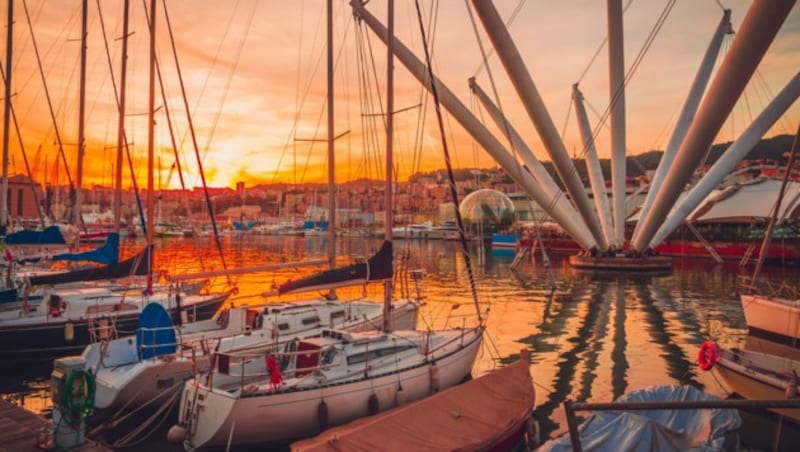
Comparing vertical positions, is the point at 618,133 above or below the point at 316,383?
above

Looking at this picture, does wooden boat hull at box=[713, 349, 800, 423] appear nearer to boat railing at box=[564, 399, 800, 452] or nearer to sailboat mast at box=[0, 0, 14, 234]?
boat railing at box=[564, 399, 800, 452]

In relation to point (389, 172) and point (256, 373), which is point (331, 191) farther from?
point (256, 373)

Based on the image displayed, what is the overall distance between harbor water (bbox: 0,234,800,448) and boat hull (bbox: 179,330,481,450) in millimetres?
3554

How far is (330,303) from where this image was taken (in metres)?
16.2

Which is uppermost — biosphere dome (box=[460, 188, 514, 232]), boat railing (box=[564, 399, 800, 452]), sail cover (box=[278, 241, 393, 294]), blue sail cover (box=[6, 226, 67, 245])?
biosphere dome (box=[460, 188, 514, 232])

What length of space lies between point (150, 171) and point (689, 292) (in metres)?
29.4

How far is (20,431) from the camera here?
820 cm

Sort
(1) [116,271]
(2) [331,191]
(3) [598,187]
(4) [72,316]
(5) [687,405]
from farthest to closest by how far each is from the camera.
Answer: (3) [598,187]
(2) [331,191]
(1) [116,271]
(4) [72,316]
(5) [687,405]

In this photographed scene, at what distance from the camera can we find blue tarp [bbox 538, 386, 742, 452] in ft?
24.1

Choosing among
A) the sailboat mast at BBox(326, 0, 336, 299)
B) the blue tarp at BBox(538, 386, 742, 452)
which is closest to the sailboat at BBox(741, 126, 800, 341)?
the blue tarp at BBox(538, 386, 742, 452)

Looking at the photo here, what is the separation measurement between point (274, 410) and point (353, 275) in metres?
4.42

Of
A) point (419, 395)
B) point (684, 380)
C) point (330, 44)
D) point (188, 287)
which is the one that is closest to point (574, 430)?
point (419, 395)

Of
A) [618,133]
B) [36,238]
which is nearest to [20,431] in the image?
[36,238]

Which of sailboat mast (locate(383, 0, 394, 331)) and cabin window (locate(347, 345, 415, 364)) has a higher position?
sailboat mast (locate(383, 0, 394, 331))
